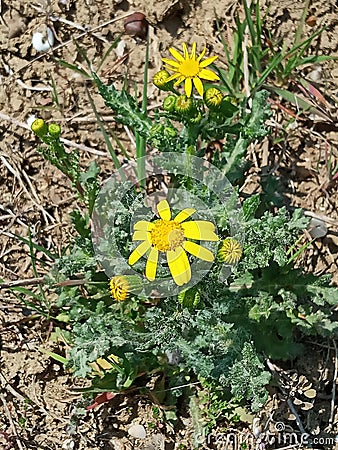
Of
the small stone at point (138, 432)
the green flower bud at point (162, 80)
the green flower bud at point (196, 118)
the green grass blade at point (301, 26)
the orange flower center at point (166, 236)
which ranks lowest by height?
the small stone at point (138, 432)

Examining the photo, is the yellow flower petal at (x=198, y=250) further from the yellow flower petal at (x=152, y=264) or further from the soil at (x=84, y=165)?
the soil at (x=84, y=165)

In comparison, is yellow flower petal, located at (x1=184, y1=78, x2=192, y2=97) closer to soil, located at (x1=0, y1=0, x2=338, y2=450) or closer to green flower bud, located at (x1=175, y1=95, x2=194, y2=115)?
green flower bud, located at (x1=175, y1=95, x2=194, y2=115)

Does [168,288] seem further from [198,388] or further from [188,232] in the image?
[198,388]

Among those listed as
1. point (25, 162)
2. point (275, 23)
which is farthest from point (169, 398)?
point (275, 23)

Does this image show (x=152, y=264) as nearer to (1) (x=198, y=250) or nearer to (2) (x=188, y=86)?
(1) (x=198, y=250)

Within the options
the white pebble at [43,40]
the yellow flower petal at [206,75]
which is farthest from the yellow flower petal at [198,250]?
the white pebble at [43,40]

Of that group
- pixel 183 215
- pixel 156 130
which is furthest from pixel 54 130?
pixel 183 215
